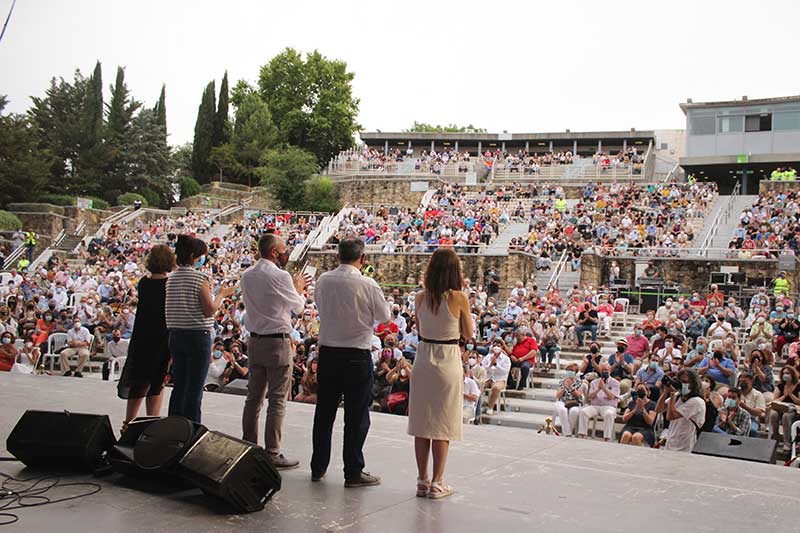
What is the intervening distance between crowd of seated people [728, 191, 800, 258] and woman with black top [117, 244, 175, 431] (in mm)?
18905

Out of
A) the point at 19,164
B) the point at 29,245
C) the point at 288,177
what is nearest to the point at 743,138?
the point at 288,177

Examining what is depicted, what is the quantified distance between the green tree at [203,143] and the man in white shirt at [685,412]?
1633 inches

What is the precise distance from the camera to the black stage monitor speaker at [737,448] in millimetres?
6621

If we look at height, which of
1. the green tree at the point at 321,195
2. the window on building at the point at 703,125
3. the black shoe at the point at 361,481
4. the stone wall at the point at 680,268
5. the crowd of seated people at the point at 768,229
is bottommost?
the black shoe at the point at 361,481

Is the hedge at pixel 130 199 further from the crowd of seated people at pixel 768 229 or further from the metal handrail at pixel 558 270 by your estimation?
the crowd of seated people at pixel 768 229

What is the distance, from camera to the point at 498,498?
4715 mm

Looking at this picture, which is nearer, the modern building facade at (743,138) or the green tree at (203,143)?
the modern building facade at (743,138)

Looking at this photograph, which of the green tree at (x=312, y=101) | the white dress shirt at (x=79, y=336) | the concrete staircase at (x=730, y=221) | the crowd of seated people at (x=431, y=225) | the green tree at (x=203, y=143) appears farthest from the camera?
the green tree at (x=312, y=101)

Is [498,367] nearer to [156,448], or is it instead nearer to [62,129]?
[156,448]

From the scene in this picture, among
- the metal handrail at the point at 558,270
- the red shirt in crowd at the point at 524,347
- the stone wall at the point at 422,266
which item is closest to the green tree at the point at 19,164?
the stone wall at the point at 422,266

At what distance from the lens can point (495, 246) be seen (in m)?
25.0

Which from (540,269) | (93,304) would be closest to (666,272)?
(540,269)

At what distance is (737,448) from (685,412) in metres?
1.16

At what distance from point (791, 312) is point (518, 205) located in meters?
16.2
